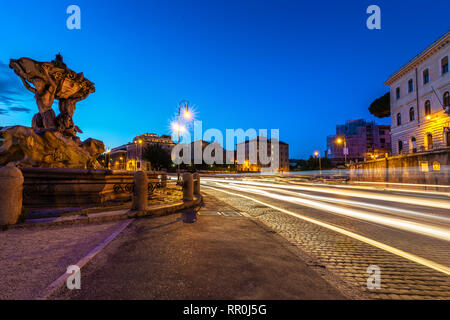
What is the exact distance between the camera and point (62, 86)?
1202 cm

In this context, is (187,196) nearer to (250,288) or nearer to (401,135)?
(250,288)

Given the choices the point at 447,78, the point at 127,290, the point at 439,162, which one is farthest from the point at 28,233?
the point at 447,78

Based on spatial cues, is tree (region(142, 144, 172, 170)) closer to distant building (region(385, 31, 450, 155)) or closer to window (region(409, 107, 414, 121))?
distant building (region(385, 31, 450, 155))

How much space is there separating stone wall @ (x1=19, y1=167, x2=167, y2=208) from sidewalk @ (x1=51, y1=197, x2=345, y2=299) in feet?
13.7

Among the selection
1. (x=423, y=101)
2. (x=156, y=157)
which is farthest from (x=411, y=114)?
(x=156, y=157)

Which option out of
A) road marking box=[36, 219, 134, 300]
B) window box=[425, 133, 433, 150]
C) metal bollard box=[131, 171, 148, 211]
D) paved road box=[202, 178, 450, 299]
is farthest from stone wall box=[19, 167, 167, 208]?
window box=[425, 133, 433, 150]

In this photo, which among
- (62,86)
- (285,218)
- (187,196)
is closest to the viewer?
(285,218)

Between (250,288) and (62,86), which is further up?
(62,86)

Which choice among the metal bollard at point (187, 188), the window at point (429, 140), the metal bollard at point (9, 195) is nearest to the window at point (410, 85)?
the window at point (429, 140)

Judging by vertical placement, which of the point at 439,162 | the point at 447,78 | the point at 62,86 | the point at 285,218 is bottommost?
the point at 285,218

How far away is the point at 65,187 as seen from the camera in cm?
784

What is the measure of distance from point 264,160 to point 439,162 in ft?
294
